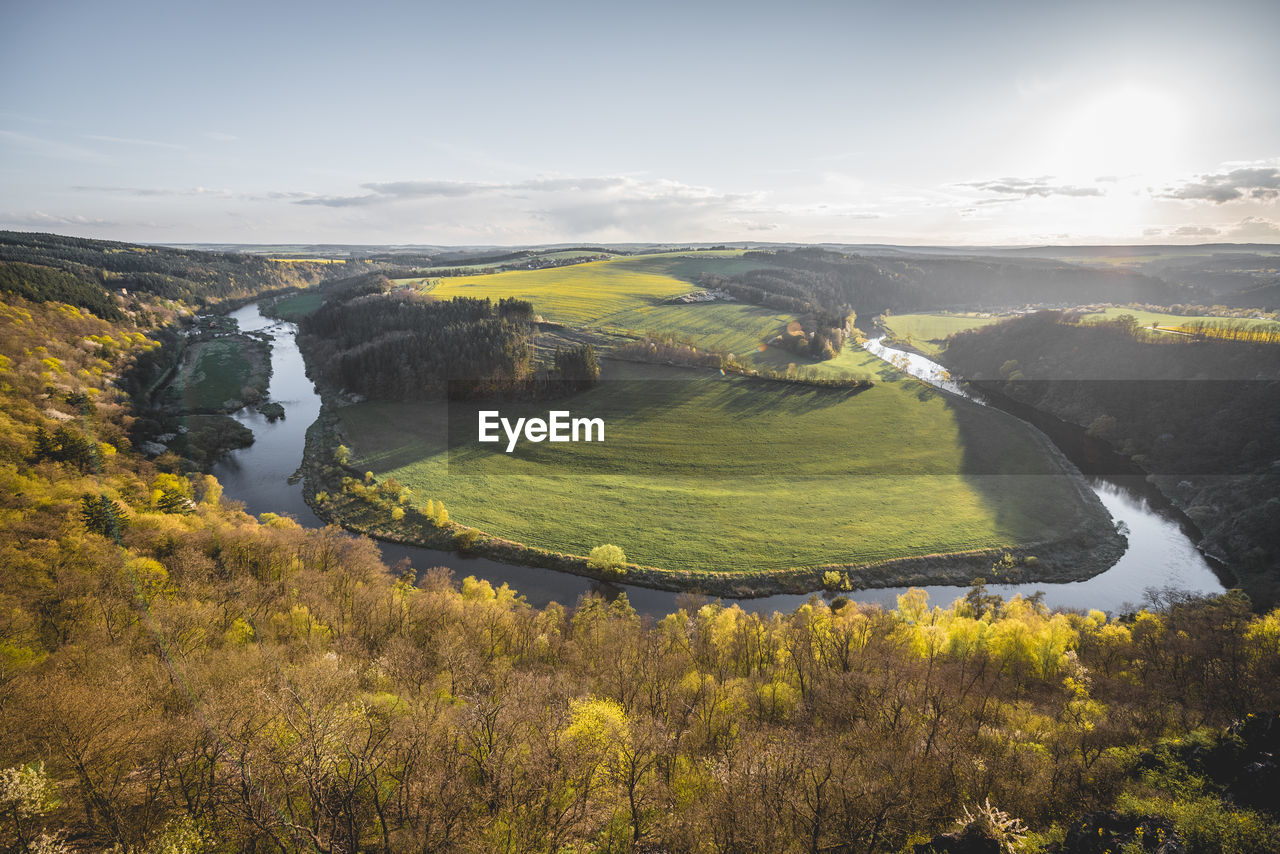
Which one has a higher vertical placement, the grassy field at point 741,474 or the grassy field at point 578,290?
the grassy field at point 578,290

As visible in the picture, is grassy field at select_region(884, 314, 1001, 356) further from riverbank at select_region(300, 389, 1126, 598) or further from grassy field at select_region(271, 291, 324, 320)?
A: grassy field at select_region(271, 291, 324, 320)

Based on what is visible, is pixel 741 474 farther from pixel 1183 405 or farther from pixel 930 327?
pixel 930 327

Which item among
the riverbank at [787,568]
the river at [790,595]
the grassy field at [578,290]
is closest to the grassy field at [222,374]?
the river at [790,595]

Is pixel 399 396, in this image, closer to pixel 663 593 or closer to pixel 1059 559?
pixel 663 593

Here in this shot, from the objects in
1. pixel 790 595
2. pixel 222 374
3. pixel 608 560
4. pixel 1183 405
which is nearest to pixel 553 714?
pixel 608 560

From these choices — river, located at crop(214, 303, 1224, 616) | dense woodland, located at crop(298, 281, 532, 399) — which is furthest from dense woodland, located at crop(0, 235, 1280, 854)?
dense woodland, located at crop(298, 281, 532, 399)

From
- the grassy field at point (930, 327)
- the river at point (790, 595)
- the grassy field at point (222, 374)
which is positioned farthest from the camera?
the grassy field at point (930, 327)

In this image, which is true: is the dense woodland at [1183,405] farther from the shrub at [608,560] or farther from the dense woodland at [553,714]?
the shrub at [608,560]

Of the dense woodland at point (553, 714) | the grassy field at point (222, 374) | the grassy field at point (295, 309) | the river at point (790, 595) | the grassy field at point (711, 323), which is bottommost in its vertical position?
the river at point (790, 595)
